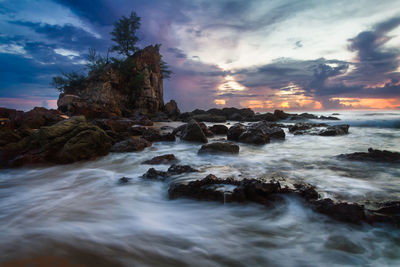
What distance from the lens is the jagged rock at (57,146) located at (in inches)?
181

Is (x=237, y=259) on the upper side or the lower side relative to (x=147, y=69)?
lower

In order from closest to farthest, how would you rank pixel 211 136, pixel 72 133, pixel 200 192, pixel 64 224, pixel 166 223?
1. pixel 64 224
2. pixel 166 223
3. pixel 200 192
4. pixel 72 133
5. pixel 211 136

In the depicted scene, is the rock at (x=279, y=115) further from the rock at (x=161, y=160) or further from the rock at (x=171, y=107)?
the rock at (x=161, y=160)

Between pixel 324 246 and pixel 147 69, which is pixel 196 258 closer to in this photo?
pixel 324 246

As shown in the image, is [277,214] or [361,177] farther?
[361,177]

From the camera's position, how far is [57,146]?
4.87 metres

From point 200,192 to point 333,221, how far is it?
5.12ft

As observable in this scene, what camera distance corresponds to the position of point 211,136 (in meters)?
9.77

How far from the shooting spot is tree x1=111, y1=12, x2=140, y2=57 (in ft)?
100

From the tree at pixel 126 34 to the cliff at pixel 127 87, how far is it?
1.91 m

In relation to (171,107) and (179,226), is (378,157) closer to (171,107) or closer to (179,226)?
(179,226)

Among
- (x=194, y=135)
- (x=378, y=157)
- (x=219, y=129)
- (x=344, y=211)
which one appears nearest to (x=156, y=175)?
(x=344, y=211)

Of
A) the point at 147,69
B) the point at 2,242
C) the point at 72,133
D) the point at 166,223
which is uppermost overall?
the point at 147,69

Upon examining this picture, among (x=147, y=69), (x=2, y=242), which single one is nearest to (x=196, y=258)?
(x=2, y=242)
